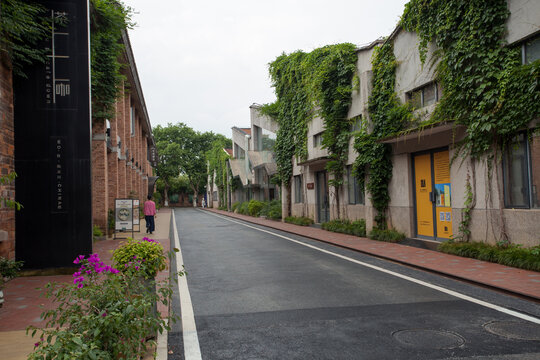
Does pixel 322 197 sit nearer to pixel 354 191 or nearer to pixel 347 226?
pixel 354 191

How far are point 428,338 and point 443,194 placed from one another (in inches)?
320

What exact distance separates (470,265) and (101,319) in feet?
26.6

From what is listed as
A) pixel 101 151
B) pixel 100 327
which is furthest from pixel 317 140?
pixel 100 327

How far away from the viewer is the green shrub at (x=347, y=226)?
15508mm

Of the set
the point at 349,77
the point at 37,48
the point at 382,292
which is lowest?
the point at 382,292

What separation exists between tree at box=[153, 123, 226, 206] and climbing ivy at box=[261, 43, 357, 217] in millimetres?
47811

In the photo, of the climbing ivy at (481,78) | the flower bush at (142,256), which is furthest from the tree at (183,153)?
the flower bush at (142,256)

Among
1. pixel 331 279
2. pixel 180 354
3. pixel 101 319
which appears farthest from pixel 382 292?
pixel 101 319

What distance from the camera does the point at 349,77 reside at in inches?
667

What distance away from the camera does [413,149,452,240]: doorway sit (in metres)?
11.6

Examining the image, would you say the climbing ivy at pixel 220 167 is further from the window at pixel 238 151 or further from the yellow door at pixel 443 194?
the yellow door at pixel 443 194

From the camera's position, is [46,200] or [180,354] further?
[46,200]

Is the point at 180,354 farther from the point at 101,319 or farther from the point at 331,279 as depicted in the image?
the point at 331,279

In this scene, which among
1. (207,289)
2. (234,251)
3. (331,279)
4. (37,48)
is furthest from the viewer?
(234,251)
